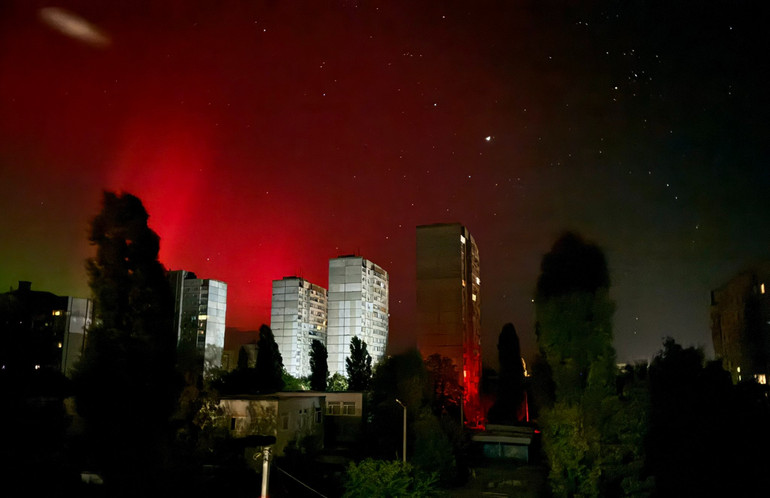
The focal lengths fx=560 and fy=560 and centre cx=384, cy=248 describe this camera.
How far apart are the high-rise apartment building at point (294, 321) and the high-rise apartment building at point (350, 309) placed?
45.7ft

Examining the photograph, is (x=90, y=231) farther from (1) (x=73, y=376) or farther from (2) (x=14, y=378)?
(2) (x=14, y=378)

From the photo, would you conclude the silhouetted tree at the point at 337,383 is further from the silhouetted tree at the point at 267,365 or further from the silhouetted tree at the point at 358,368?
the silhouetted tree at the point at 267,365

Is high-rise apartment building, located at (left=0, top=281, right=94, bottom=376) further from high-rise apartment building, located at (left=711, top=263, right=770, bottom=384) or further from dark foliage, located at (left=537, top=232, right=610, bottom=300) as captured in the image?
high-rise apartment building, located at (left=711, top=263, right=770, bottom=384)

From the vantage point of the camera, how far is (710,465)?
2866 cm

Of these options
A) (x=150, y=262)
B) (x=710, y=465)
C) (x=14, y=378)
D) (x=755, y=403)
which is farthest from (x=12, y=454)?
(x=755, y=403)

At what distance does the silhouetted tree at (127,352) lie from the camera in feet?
67.6

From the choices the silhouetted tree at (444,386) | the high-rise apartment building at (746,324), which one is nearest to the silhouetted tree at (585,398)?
the silhouetted tree at (444,386)

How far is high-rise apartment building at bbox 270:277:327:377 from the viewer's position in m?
107

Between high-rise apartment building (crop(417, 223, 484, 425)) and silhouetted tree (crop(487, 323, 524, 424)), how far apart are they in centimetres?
1450

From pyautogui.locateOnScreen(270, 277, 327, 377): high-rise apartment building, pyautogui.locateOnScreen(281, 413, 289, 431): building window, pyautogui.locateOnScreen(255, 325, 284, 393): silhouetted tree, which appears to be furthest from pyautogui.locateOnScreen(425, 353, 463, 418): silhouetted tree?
pyautogui.locateOnScreen(270, 277, 327, 377): high-rise apartment building

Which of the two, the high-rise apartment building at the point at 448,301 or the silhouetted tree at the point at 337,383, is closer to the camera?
the silhouetted tree at the point at 337,383

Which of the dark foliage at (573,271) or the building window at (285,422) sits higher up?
the dark foliage at (573,271)

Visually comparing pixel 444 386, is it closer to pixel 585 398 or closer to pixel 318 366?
pixel 318 366

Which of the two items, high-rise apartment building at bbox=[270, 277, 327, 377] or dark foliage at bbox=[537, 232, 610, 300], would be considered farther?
high-rise apartment building at bbox=[270, 277, 327, 377]
